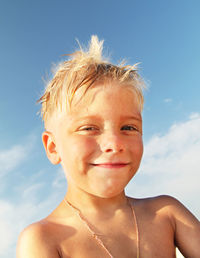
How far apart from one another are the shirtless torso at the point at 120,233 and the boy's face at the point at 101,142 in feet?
0.66

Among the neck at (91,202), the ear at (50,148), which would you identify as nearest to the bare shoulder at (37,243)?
the neck at (91,202)

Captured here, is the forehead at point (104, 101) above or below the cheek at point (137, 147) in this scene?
above

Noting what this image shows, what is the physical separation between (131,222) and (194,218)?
444mm

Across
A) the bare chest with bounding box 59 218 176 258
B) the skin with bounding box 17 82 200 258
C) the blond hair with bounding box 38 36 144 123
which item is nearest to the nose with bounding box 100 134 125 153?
the skin with bounding box 17 82 200 258

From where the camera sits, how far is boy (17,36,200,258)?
1.45 m

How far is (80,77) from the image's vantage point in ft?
5.31

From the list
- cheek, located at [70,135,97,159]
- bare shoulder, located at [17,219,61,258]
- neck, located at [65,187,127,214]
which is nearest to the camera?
bare shoulder, located at [17,219,61,258]

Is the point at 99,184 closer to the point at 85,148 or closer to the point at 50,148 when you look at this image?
the point at 85,148

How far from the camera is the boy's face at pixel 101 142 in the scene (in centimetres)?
146

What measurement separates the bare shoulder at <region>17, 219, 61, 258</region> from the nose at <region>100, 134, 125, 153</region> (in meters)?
0.52

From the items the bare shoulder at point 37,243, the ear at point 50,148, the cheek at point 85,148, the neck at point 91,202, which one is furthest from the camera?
the ear at point 50,148

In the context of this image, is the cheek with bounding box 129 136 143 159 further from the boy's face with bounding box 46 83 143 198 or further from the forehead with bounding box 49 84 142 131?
the forehead with bounding box 49 84 142 131

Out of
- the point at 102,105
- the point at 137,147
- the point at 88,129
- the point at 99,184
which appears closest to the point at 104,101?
the point at 102,105

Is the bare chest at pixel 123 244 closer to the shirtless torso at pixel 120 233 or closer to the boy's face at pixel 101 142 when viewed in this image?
the shirtless torso at pixel 120 233
